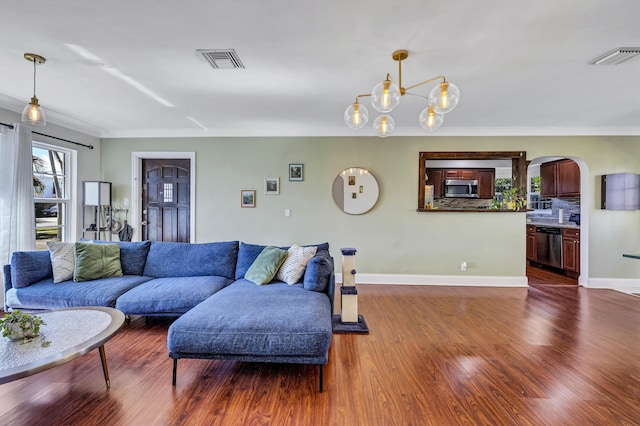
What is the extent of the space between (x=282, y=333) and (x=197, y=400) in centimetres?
65

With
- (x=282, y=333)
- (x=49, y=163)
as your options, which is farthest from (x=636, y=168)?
(x=49, y=163)

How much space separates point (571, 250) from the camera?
4.99 m

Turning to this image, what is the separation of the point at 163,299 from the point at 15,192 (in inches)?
95.4

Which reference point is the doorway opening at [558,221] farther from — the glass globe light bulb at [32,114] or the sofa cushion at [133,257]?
the glass globe light bulb at [32,114]

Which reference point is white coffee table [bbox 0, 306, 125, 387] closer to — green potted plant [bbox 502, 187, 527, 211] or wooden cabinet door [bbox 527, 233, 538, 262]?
green potted plant [bbox 502, 187, 527, 211]

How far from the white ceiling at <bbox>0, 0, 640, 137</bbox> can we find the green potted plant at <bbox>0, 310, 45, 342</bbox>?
195 centimetres

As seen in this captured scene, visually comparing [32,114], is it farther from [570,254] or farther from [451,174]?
[570,254]

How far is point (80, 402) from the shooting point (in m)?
1.74

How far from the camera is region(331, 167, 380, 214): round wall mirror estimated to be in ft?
15.0

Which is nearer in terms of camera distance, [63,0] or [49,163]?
[63,0]

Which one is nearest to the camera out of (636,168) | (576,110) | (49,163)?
→ (576,110)

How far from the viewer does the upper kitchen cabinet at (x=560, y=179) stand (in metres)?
5.36

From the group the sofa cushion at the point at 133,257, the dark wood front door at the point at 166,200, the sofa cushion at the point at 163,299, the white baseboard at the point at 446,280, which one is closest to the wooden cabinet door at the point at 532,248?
the white baseboard at the point at 446,280

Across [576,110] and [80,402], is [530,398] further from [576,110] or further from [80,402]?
[576,110]
